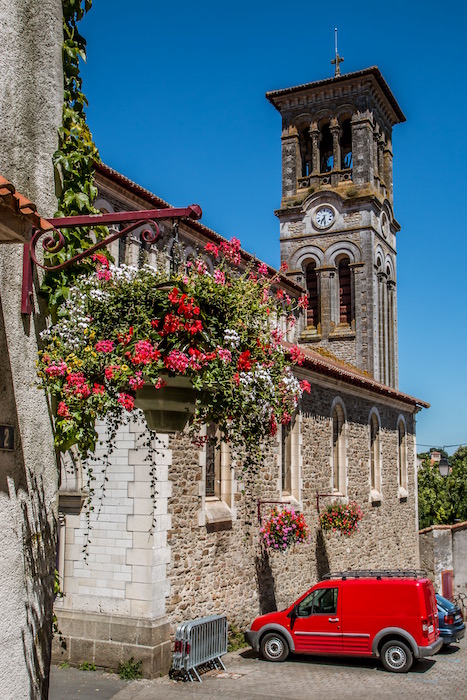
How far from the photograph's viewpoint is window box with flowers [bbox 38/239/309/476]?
4.09m

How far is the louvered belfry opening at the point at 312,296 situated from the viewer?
33.9 meters

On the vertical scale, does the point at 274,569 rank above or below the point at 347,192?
below

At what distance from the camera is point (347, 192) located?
3434 cm

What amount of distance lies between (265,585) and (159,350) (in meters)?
11.6

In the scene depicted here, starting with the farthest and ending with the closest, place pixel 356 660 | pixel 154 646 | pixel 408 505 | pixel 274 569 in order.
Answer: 1. pixel 408 505
2. pixel 274 569
3. pixel 356 660
4. pixel 154 646

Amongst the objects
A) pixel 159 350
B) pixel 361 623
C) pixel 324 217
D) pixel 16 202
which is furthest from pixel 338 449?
pixel 324 217

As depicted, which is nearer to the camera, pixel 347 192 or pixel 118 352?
pixel 118 352

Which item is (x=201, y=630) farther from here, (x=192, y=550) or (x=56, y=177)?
(x=56, y=177)

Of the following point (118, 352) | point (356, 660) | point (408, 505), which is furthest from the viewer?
point (408, 505)

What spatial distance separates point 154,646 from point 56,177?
8542mm

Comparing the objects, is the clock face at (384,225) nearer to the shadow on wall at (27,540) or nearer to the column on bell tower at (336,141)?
the column on bell tower at (336,141)

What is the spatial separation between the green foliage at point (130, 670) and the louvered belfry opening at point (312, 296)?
23842mm

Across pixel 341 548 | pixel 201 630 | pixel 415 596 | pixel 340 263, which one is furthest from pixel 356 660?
pixel 340 263

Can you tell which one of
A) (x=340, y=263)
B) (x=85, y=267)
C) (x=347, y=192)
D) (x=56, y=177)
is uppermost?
(x=347, y=192)
